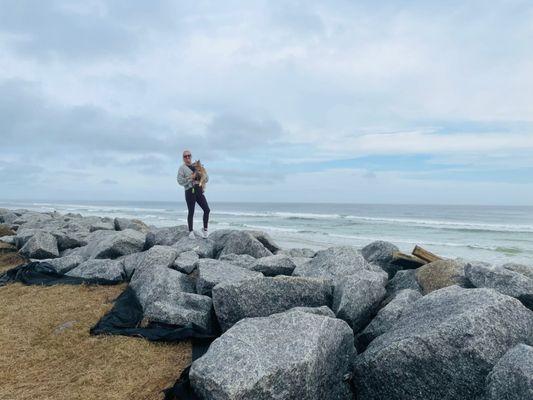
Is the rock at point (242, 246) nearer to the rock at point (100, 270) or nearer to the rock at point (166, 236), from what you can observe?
the rock at point (166, 236)

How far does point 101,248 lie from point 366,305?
22.6ft

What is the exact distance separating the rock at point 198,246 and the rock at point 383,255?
3.76 m

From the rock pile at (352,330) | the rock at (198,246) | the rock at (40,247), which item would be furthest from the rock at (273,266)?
the rock at (40,247)

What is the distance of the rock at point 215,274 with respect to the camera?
7125mm

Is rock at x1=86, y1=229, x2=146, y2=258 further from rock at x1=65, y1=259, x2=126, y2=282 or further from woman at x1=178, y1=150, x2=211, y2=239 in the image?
woman at x1=178, y1=150, x2=211, y2=239

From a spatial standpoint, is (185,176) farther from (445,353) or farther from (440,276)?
(445,353)

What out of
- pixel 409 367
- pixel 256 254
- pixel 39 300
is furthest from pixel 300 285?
pixel 39 300

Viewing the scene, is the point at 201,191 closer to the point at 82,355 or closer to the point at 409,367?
the point at 82,355

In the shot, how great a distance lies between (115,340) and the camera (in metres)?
5.97

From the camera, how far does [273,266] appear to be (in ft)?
26.3

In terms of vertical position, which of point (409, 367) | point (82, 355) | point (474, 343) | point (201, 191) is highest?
point (201, 191)

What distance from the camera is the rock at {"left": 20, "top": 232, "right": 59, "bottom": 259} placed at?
11.4 metres

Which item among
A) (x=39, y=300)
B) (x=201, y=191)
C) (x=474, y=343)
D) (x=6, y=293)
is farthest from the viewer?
(x=201, y=191)

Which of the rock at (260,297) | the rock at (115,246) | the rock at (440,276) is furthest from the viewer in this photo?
the rock at (115,246)
